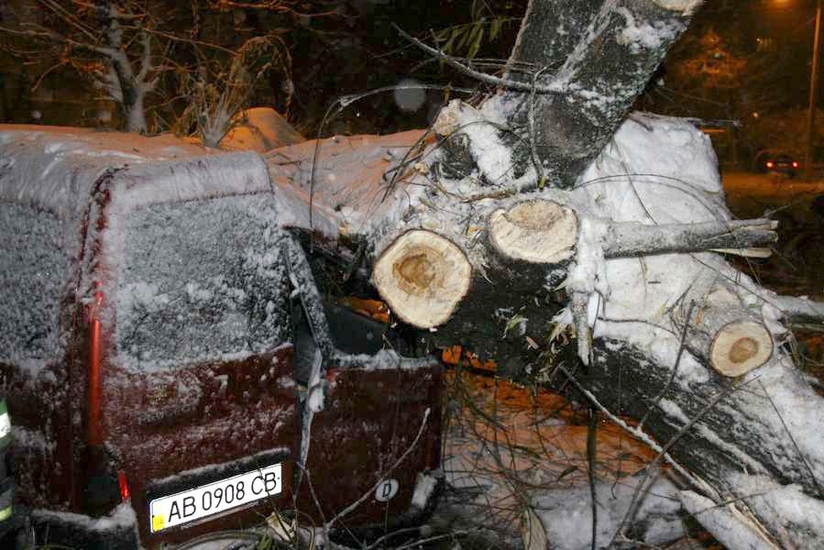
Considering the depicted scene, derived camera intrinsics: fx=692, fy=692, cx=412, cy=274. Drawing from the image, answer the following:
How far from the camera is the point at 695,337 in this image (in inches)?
110

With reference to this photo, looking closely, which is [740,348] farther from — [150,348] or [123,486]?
[123,486]

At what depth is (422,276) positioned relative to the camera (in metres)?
2.87

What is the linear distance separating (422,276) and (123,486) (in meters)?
1.39

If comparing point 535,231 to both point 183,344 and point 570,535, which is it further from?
point 570,535

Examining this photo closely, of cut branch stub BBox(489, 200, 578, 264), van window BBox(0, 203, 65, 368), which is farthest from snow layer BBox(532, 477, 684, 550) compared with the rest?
van window BBox(0, 203, 65, 368)

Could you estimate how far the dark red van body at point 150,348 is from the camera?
2.55 meters

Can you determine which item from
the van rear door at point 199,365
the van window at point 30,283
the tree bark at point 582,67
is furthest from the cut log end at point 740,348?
the van window at point 30,283

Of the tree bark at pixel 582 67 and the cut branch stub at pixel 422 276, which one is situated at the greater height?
the tree bark at pixel 582 67

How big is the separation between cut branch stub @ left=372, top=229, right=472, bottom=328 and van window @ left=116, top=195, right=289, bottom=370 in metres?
0.47

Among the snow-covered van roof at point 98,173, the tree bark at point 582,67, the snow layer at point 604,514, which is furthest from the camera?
the snow layer at point 604,514

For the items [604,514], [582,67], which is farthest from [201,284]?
[604,514]

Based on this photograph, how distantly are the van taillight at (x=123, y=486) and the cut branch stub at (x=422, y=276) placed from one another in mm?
1195

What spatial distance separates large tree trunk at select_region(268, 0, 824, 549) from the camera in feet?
8.83

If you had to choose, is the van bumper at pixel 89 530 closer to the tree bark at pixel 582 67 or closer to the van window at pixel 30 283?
the van window at pixel 30 283
